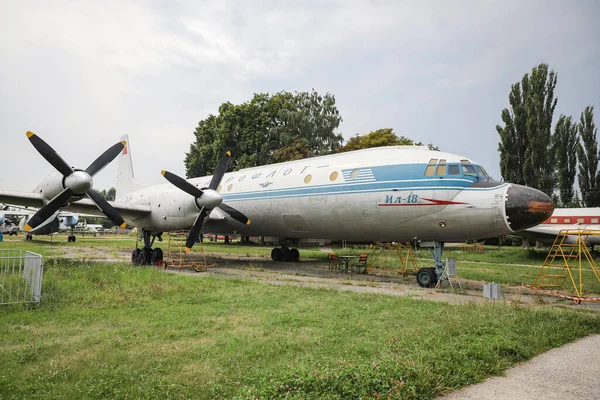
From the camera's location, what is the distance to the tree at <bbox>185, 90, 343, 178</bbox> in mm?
43000

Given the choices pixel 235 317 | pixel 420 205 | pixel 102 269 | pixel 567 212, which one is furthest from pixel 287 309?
pixel 567 212

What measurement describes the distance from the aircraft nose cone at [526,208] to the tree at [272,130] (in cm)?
3027

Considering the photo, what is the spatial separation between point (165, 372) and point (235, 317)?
10.6 ft

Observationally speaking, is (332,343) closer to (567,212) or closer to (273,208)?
(273,208)

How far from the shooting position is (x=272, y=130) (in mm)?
44125

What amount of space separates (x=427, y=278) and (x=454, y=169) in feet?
→ 12.2

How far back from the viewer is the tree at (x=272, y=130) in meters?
43.0

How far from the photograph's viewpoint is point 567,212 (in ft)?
105

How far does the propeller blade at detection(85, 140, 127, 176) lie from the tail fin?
999 centimetres

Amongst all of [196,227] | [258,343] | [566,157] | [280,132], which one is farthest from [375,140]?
[258,343]

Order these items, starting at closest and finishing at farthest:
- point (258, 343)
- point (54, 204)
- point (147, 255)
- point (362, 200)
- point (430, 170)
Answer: point (258, 343), point (430, 170), point (54, 204), point (362, 200), point (147, 255)

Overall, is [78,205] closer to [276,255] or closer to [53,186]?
[53,186]

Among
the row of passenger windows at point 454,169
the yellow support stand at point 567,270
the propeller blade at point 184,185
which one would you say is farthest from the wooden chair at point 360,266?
the propeller blade at point 184,185

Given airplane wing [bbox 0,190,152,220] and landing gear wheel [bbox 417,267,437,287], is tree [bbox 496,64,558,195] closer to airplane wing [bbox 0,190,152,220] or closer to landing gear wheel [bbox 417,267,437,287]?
landing gear wheel [bbox 417,267,437,287]
